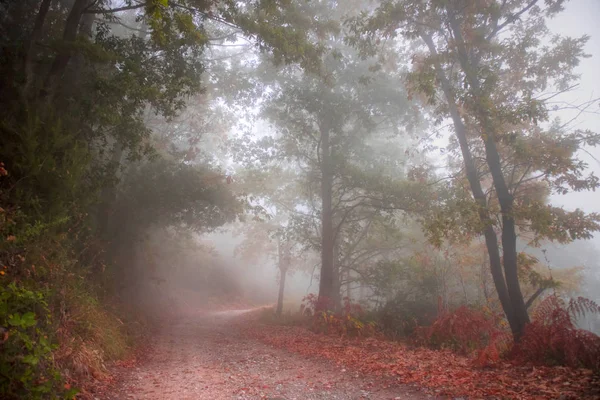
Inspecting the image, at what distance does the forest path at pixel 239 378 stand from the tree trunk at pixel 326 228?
16.4ft

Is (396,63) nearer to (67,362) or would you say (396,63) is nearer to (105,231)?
(105,231)

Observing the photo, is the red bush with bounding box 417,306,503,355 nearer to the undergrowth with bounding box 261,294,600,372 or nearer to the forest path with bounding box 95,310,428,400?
the undergrowth with bounding box 261,294,600,372

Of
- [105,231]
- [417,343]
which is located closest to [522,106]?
[417,343]

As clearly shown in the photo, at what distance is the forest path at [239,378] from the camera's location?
5414mm

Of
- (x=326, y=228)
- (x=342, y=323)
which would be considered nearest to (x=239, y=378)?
(x=342, y=323)

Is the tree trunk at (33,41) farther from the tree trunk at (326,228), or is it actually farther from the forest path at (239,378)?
the tree trunk at (326,228)

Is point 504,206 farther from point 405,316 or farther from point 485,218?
point 405,316

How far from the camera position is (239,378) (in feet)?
21.3

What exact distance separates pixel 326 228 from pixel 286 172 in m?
6.86

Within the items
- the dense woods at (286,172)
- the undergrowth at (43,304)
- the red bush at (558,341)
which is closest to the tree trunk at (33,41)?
the dense woods at (286,172)

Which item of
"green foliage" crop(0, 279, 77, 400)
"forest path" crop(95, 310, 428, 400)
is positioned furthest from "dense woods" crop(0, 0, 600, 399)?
"forest path" crop(95, 310, 428, 400)

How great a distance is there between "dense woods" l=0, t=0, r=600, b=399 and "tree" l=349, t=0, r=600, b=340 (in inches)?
2.7

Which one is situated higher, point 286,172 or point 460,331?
point 286,172

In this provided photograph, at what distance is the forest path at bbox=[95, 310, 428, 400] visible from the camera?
5414mm
